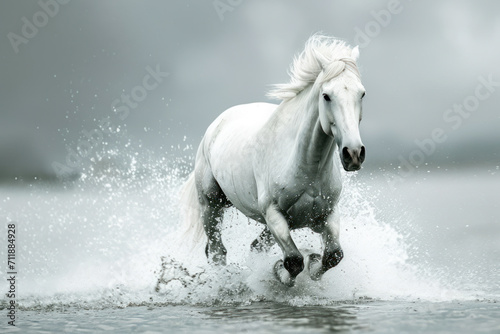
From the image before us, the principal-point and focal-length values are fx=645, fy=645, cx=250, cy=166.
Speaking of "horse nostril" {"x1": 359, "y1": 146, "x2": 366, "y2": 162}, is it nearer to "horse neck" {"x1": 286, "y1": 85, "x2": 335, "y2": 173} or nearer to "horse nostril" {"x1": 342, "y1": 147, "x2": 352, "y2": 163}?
"horse nostril" {"x1": 342, "y1": 147, "x2": 352, "y2": 163}

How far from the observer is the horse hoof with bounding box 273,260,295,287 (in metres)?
6.14

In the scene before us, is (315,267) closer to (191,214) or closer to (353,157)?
(353,157)

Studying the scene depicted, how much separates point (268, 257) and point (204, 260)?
1491 millimetres

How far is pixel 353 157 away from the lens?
15.2 ft

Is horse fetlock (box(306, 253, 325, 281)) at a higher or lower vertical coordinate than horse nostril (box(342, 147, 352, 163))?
lower

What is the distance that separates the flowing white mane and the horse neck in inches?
6.7

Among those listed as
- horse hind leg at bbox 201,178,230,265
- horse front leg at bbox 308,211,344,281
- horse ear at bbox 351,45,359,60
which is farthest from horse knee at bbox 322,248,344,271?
horse hind leg at bbox 201,178,230,265

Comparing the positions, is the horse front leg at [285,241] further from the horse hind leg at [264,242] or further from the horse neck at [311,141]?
the horse hind leg at [264,242]

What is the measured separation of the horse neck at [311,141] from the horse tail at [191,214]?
3145 mm

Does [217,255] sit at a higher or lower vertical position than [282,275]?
higher

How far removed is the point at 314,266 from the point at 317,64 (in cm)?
193

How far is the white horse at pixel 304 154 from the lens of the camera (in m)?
4.95

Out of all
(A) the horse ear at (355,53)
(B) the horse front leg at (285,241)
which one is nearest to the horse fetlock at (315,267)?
(B) the horse front leg at (285,241)

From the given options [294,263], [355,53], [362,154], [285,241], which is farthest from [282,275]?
[355,53]
